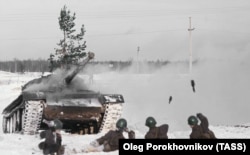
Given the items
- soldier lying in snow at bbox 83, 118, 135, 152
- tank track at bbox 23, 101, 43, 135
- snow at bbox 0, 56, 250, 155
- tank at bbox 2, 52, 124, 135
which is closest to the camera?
soldier lying in snow at bbox 83, 118, 135, 152

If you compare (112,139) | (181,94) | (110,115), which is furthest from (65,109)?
(181,94)

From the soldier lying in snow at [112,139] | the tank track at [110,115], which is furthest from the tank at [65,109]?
the soldier lying in snow at [112,139]

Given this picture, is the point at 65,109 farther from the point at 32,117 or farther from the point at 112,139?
the point at 112,139

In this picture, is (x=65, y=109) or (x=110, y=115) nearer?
(x=65, y=109)

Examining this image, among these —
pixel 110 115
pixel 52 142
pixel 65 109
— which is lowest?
pixel 52 142

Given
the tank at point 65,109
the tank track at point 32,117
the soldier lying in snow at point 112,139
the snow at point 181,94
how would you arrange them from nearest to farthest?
the soldier lying in snow at point 112,139, the tank track at point 32,117, the tank at point 65,109, the snow at point 181,94

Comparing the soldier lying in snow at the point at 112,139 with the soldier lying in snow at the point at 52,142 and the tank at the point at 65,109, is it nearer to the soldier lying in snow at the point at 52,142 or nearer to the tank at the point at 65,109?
the soldier lying in snow at the point at 52,142

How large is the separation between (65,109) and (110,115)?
1616mm

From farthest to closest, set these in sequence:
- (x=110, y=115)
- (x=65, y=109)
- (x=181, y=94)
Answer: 1. (x=181, y=94)
2. (x=110, y=115)
3. (x=65, y=109)

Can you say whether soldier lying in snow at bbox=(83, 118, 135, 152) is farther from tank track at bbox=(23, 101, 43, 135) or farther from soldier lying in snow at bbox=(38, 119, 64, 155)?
tank track at bbox=(23, 101, 43, 135)

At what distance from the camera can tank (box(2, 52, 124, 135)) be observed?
15.4 metres

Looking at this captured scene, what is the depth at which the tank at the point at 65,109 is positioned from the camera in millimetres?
15352

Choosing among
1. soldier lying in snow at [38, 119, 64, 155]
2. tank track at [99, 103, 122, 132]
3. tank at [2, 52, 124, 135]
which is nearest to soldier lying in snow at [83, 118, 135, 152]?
soldier lying in snow at [38, 119, 64, 155]

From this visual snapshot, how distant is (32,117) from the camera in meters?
15.4
